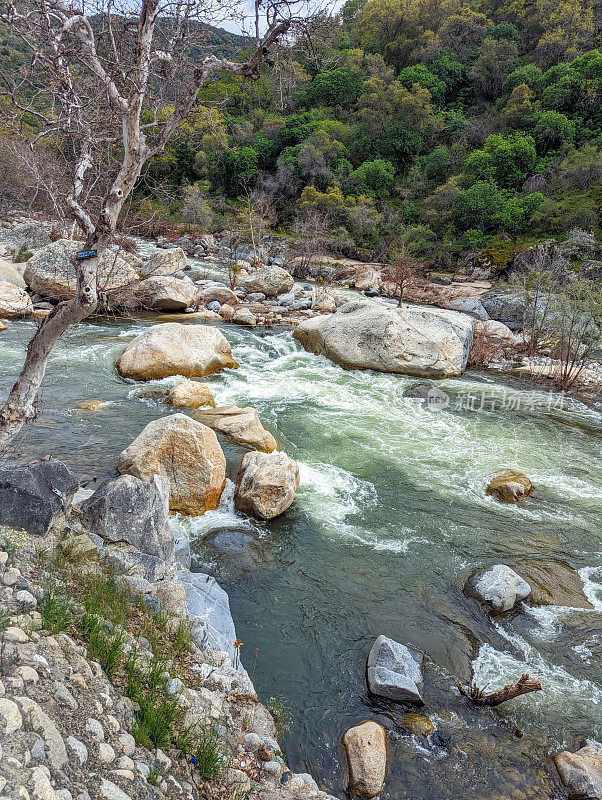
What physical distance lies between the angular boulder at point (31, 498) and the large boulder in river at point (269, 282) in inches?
810

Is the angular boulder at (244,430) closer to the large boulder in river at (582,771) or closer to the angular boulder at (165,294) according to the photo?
the large boulder in river at (582,771)

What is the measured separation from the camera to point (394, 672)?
4684 mm

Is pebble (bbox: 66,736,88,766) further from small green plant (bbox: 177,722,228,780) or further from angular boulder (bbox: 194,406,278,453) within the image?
angular boulder (bbox: 194,406,278,453)

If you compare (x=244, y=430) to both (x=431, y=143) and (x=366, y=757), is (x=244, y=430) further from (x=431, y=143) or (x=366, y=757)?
(x=431, y=143)

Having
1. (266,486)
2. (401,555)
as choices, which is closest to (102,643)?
(266,486)

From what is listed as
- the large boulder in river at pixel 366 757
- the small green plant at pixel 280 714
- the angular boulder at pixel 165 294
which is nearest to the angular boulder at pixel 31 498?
the small green plant at pixel 280 714

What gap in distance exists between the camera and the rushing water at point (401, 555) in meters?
4.34

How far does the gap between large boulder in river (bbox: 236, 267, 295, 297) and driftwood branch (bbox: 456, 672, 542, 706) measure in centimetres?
2146

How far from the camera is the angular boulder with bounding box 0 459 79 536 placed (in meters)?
4.06

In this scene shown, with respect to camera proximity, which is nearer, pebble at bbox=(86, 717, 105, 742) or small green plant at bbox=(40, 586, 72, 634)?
pebble at bbox=(86, 717, 105, 742)

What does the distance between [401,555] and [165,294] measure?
14487mm

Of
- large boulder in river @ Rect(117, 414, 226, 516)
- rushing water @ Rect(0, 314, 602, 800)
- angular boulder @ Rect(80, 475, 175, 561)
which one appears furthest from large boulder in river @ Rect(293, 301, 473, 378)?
angular boulder @ Rect(80, 475, 175, 561)

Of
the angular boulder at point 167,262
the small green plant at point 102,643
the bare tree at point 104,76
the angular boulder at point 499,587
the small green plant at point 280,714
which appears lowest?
the small green plant at point 280,714

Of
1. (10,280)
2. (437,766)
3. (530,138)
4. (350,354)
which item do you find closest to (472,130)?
(530,138)
